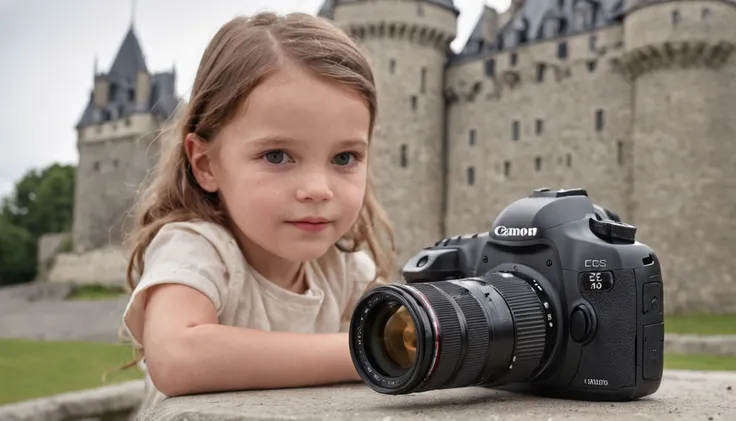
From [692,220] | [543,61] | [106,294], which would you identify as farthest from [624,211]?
[106,294]

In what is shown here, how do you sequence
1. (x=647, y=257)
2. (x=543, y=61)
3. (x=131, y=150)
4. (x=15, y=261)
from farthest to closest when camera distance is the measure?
(x=15, y=261) → (x=131, y=150) → (x=543, y=61) → (x=647, y=257)

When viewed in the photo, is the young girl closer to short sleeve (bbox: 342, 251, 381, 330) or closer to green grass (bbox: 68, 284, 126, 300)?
short sleeve (bbox: 342, 251, 381, 330)

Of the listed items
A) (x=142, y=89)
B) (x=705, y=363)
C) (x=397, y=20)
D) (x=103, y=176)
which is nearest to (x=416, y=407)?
(x=705, y=363)

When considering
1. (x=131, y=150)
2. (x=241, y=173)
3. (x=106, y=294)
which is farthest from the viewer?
(x=131, y=150)

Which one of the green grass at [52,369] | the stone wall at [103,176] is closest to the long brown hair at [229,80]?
the green grass at [52,369]

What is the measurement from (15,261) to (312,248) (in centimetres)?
4141

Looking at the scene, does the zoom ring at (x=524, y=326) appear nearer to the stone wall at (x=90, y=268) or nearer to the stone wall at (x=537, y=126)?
the stone wall at (x=537, y=126)

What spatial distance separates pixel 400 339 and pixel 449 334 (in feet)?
0.45

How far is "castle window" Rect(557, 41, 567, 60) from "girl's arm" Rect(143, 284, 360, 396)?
21441 mm

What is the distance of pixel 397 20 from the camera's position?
2272cm

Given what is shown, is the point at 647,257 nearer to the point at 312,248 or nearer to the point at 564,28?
the point at 312,248

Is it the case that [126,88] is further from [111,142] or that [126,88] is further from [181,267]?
[181,267]

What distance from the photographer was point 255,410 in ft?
3.84

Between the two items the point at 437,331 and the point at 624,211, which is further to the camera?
the point at 624,211
